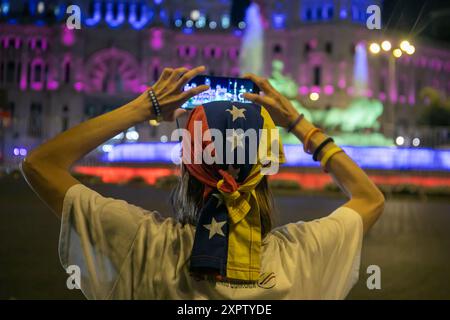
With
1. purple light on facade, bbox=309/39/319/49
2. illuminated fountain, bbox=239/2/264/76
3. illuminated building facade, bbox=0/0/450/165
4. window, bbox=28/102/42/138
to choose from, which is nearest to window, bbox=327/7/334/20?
illuminated building facade, bbox=0/0/450/165

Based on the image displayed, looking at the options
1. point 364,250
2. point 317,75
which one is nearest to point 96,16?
point 317,75

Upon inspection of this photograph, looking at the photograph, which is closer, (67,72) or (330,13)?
(330,13)

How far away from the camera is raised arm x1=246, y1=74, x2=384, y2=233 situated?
158cm

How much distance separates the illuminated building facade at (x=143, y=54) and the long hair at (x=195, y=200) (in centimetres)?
3613

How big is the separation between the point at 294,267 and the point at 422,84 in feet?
158

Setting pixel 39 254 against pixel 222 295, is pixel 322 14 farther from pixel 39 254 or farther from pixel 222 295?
pixel 222 295

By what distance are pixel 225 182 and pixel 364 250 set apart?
15.8ft

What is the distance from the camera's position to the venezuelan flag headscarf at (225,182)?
4.30 ft

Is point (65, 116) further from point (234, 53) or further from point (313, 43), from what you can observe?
point (313, 43)

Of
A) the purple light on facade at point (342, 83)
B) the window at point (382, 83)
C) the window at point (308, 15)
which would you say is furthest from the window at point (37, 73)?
the window at point (382, 83)

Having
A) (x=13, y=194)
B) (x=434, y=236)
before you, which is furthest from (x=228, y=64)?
(x=434, y=236)

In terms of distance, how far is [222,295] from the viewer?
4.41ft

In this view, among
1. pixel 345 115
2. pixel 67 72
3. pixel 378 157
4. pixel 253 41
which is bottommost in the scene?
pixel 378 157

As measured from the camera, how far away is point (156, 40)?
131 ft
